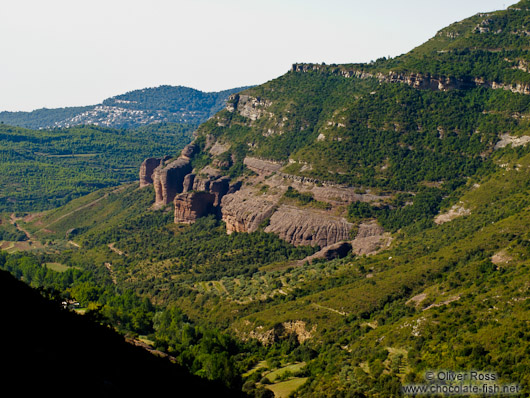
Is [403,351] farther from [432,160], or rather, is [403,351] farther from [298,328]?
[432,160]

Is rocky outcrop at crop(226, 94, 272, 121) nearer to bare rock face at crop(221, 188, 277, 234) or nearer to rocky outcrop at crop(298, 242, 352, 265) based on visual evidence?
bare rock face at crop(221, 188, 277, 234)

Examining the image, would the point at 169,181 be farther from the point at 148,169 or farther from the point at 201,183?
the point at 148,169

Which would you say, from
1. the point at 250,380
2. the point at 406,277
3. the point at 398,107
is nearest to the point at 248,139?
the point at 398,107

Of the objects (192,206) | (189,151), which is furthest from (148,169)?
(192,206)

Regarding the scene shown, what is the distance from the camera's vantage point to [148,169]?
19562 cm

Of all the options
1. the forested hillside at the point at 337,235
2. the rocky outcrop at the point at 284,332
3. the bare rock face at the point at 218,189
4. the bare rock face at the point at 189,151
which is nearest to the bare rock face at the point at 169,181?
the forested hillside at the point at 337,235

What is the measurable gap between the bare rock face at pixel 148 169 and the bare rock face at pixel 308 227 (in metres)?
65.0

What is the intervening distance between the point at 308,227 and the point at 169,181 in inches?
2086

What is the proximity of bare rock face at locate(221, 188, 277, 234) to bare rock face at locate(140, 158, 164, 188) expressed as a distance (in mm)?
46594

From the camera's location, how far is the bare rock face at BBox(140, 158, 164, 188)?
194m

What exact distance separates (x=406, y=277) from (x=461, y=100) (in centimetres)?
7254

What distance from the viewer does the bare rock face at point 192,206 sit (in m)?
156

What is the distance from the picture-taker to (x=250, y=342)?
89625 millimetres

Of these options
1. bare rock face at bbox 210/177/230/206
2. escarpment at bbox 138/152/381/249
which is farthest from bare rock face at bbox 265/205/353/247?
bare rock face at bbox 210/177/230/206
